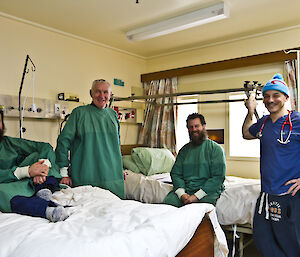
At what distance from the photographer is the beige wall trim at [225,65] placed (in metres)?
3.64

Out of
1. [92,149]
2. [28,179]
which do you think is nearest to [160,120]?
[92,149]

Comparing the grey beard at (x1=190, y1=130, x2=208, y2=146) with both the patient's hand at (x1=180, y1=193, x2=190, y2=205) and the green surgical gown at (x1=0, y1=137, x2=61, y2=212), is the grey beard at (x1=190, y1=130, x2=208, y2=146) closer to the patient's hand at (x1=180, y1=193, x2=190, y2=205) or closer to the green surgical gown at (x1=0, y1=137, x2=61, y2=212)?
the patient's hand at (x1=180, y1=193, x2=190, y2=205)

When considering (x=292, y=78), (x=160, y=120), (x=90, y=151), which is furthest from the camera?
(x=160, y=120)

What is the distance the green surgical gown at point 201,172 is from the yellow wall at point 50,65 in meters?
1.79

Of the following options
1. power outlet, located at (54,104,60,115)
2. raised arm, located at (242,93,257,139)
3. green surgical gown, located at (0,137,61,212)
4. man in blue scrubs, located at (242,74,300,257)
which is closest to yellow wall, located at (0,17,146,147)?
power outlet, located at (54,104,60,115)

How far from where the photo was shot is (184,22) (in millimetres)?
3271

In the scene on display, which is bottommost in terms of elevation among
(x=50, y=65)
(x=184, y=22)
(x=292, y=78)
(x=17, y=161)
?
(x=17, y=161)

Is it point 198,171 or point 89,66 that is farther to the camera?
point 89,66

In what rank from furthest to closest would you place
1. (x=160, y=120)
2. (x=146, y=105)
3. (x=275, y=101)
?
1. (x=146, y=105)
2. (x=160, y=120)
3. (x=275, y=101)

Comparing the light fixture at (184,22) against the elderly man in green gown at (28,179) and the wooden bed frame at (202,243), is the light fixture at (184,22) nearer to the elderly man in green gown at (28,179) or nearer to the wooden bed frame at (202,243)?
the elderly man in green gown at (28,179)

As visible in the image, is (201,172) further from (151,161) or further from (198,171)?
(151,161)

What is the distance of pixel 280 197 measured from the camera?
2020 mm

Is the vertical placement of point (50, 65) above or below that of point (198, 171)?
above

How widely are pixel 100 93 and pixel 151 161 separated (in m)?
1.34
